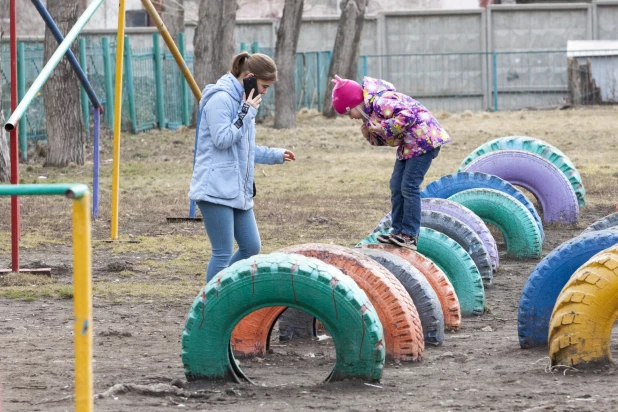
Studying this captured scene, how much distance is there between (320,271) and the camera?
465 cm

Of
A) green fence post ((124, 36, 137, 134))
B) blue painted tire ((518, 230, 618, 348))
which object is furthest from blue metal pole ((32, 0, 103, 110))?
green fence post ((124, 36, 137, 134))

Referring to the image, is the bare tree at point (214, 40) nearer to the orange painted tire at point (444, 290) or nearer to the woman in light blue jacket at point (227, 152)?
the orange painted tire at point (444, 290)

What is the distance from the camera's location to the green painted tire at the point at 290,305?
463 cm

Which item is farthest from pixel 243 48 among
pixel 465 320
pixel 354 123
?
pixel 465 320

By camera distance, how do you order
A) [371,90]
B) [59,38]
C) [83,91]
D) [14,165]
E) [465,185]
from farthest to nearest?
1. [83,91]
2. [465,185]
3. [59,38]
4. [14,165]
5. [371,90]

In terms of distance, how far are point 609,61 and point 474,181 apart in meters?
21.2

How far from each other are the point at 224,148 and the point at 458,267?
73.8 inches

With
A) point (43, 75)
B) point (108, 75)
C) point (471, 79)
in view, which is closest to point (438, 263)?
point (43, 75)

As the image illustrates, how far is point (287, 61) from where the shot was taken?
925 inches

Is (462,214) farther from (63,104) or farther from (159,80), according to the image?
(159,80)

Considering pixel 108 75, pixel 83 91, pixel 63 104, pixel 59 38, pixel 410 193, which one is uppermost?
pixel 108 75

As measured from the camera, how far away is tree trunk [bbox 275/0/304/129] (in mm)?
23297

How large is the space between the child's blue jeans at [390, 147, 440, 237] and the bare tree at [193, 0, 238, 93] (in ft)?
50.5

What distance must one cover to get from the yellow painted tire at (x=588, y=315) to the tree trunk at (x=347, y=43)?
2244cm
